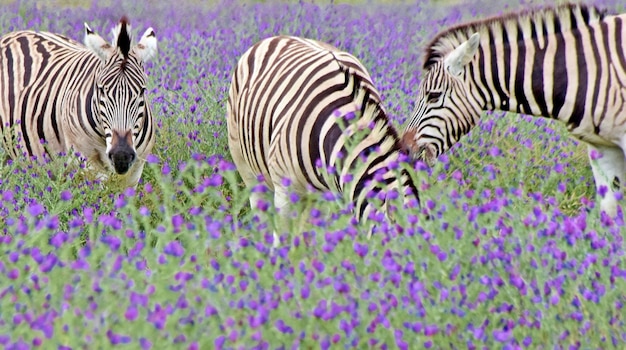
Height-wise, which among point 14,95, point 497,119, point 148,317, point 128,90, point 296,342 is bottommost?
point 296,342

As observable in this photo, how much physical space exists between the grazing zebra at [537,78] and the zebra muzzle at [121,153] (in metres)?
1.52

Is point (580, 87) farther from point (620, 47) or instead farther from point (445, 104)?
point (445, 104)

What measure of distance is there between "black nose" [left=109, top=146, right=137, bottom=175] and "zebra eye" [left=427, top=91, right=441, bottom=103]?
1.64 meters

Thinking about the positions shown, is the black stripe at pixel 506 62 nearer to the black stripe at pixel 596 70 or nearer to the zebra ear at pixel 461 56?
the zebra ear at pixel 461 56

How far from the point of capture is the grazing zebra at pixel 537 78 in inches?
210

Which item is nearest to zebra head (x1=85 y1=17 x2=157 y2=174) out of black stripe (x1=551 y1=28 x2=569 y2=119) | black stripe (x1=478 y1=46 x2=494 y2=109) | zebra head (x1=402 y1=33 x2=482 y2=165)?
zebra head (x1=402 y1=33 x2=482 y2=165)

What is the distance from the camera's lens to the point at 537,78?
17.9 ft

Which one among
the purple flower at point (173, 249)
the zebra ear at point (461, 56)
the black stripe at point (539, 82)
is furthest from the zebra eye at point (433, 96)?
the purple flower at point (173, 249)

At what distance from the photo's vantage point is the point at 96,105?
17.6ft

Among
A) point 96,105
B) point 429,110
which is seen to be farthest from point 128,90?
point 429,110

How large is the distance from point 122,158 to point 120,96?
0.35 m

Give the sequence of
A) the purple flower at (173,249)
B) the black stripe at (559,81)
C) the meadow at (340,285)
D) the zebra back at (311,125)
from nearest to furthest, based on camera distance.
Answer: the meadow at (340,285) → the purple flower at (173,249) → the zebra back at (311,125) → the black stripe at (559,81)

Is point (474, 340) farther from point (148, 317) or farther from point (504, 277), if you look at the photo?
point (148, 317)

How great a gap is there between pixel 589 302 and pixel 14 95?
172 inches
